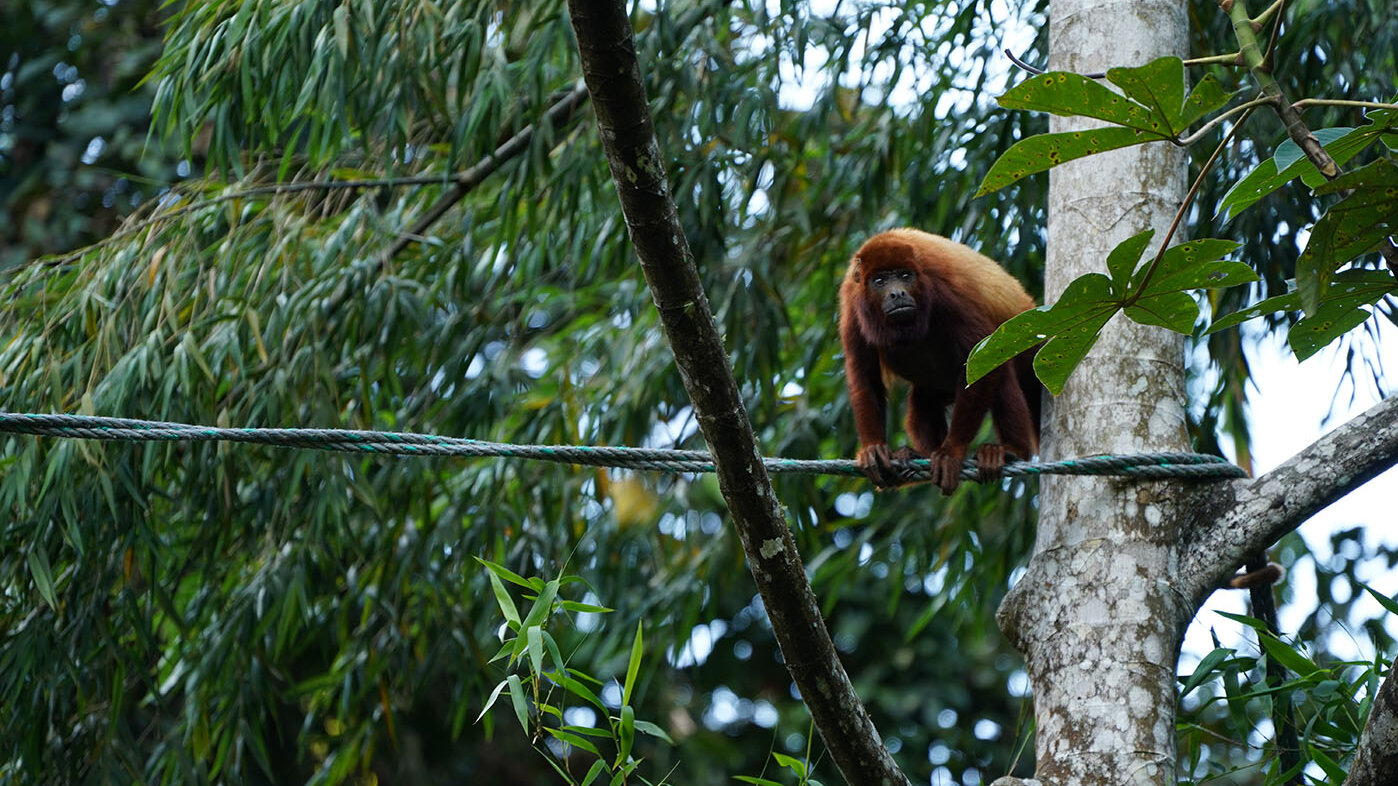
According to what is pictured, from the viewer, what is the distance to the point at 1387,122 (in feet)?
5.71

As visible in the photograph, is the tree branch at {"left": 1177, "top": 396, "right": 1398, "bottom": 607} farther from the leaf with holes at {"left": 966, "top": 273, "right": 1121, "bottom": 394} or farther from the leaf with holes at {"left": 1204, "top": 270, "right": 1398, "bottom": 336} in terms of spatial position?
the leaf with holes at {"left": 966, "top": 273, "right": 1121, "bottom": 394}

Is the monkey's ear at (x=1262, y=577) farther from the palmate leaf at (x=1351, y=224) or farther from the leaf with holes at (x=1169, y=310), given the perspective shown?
the palmate leaf at (x=1351, y=224)

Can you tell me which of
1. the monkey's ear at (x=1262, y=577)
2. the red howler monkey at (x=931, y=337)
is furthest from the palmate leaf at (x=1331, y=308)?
the red howler monkey at (x=931, y=337)

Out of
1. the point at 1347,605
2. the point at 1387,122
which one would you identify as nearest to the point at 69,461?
the point at 1387,122

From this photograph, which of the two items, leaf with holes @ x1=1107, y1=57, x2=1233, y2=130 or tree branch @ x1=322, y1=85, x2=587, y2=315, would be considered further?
tree branch @ x1=322, y1=85, x2=587, y2=315

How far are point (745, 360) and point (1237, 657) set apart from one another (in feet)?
6.97

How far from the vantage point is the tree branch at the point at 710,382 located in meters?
1.73

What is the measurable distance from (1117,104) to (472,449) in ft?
4.50

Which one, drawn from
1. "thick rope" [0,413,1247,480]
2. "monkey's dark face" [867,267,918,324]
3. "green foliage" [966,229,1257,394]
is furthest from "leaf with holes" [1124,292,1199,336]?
"monkey's dark face" [867,267,918,324]

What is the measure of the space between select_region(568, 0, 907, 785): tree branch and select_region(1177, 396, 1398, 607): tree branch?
88 cm

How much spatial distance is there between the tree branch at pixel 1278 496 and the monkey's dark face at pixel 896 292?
1219 mm

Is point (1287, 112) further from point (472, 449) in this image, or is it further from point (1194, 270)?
point (472, 449)

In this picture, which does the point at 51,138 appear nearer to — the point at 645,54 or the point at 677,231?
the point at 645,54

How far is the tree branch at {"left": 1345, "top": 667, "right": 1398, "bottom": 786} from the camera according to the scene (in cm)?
200
